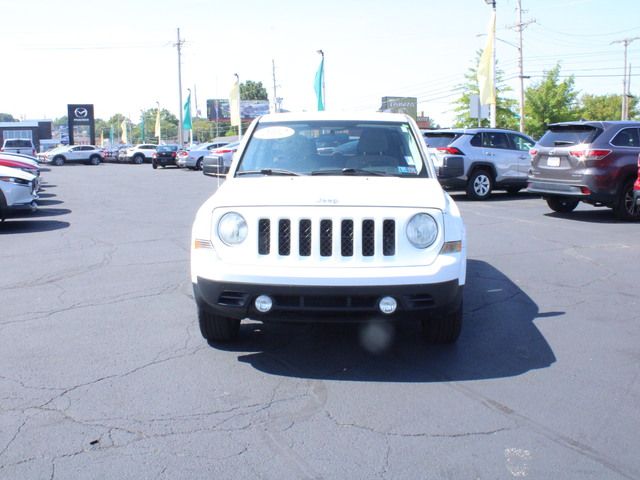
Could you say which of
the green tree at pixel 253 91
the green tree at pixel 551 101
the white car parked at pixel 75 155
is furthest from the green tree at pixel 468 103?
the green tree at pixel 253 91

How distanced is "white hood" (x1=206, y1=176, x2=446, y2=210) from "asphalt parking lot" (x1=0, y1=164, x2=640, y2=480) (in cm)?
116

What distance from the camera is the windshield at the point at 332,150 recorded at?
5.64m

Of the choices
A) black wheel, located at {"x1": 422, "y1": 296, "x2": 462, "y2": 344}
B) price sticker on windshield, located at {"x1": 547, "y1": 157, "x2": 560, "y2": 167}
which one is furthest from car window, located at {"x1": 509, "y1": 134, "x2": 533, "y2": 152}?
black wheel, located at {"x1": 422, "y1": 296, "x2": 462, "y2": 344}

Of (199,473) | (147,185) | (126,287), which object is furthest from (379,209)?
(147,185)

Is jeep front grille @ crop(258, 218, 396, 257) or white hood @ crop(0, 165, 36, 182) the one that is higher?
white hood @ crop(0, 165, 36, 182)

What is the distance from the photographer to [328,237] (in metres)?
4.58

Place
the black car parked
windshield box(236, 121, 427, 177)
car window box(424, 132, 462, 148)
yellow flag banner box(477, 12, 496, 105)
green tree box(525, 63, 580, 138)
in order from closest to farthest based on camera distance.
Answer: windshield box(236, 121, 427, 177) < car window box(424, 132, 462, 148) < yellow flag banner box(477, 12, 496, 105) < the black car parked < green tree box(525, 63, 580, 138)

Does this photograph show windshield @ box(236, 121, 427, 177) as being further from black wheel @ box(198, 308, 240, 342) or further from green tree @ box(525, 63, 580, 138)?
green tree @ box(525, 63, 580, 138)

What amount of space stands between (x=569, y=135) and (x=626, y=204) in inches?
64.1

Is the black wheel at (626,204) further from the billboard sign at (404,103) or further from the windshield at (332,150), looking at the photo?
the billboard sign at (404,103)

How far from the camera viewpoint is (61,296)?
7008 mm

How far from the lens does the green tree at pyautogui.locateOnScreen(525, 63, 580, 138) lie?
5166 cm

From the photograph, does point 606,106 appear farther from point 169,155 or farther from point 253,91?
point 169,155

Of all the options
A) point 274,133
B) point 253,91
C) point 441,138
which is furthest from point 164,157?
point 253,91
